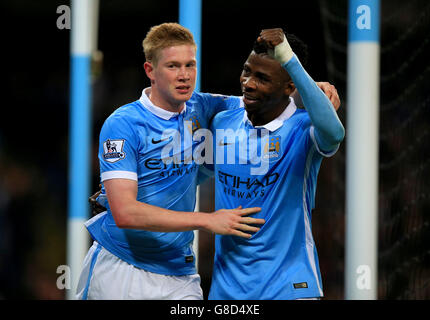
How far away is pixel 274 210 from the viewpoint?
252 cm

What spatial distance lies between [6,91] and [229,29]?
206 cm

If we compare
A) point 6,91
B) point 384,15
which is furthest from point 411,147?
point 6,91

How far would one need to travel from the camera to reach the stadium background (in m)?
4.35

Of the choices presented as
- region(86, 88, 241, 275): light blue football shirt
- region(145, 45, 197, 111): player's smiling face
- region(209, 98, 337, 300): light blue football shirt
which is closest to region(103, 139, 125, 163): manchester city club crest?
region(86, 88, 241, 275): light blue football shirt

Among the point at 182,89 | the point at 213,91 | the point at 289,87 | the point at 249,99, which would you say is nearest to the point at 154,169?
the point at 182,89

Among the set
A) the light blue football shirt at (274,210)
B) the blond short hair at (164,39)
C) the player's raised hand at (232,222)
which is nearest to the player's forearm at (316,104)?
the light blue football shirt at (274,210)

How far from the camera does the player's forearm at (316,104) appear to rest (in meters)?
2.30

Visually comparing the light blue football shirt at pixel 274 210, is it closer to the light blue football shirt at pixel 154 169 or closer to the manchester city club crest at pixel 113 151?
the light blue football shirt at pixel 154 169

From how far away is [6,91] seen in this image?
6.00m

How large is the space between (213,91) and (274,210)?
2.96 m

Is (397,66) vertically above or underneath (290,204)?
above

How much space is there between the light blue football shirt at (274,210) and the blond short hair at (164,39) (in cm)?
44

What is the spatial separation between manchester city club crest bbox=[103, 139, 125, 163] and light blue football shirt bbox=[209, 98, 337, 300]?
41 cm
